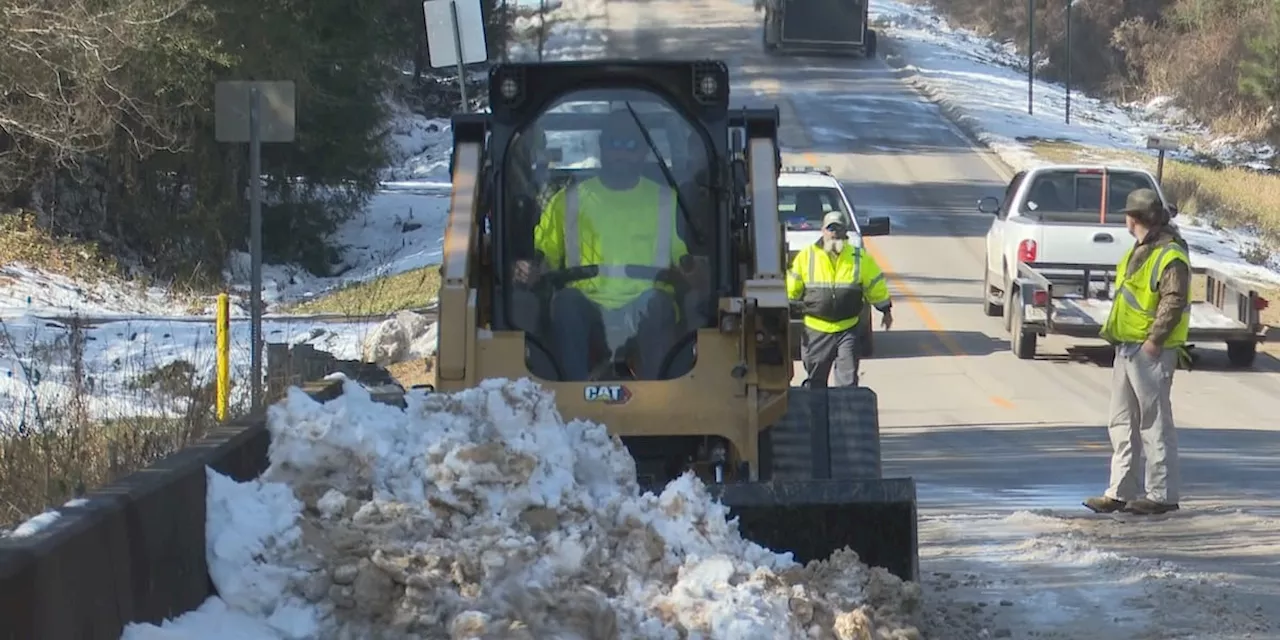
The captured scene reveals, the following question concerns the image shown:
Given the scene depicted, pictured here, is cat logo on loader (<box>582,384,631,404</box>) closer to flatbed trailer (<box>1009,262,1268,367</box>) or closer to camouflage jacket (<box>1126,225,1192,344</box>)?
camouflage jacket (<box>1126,225,1192,344</box>)

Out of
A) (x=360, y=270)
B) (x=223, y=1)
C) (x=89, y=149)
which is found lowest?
(x=360, y=270)

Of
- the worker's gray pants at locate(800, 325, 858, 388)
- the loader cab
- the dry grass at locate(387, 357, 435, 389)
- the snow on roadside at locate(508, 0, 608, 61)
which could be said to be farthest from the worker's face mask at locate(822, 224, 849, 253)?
the snow on roadside at locate(508, 0, 608, 61)

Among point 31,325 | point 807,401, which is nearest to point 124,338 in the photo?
point 31,325

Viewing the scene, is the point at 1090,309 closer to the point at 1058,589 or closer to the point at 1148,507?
the point at 1148,507

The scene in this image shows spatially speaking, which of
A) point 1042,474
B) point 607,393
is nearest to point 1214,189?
point 1042,474

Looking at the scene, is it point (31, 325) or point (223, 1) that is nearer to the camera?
point (31, 325)

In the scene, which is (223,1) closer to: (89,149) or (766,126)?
(89,149)

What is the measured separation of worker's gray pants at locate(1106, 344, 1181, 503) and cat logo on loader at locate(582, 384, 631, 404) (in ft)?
13.9

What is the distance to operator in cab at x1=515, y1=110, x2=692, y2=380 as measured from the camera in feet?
26.9

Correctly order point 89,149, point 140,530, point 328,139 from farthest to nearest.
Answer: point 328,139, point 89,149, point 140,530

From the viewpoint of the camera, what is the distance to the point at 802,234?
65.7 feet

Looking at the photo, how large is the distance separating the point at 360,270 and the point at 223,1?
20.3ft

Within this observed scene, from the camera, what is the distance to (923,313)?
23.4 metres

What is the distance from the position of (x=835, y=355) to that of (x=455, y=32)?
6.55 meters
